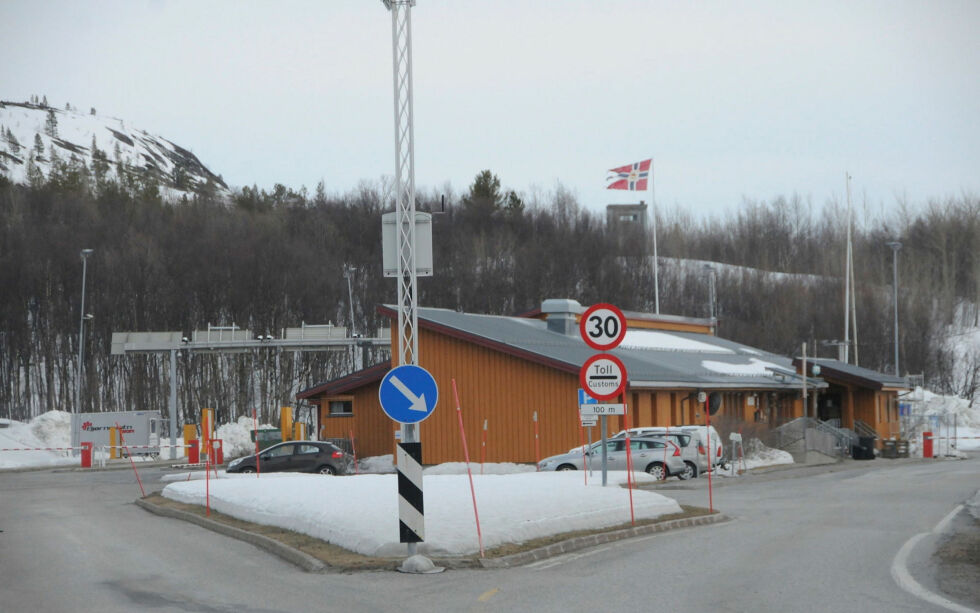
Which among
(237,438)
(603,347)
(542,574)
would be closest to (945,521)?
(603,347)

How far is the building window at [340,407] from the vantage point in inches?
1750

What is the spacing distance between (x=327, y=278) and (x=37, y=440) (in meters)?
37.7

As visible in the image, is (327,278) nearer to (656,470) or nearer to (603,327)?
(656,470)

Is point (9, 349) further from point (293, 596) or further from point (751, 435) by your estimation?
point (293, 596)

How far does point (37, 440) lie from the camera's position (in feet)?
193

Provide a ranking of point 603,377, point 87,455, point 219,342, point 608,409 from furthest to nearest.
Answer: point 219,342 → point 87,455 → point 608,409 → point 603,377

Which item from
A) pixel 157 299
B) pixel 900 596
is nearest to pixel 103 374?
pixel 157 299

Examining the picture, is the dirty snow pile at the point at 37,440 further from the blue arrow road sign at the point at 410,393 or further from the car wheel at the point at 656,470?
the blue arrow road sign at the point at 410,393

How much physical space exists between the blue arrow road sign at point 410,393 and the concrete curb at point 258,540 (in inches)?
78.7

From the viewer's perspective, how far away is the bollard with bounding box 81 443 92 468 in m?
46.8

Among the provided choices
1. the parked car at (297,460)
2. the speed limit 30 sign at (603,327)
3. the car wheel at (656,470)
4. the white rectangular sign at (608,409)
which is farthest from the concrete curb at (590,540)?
the parked car at (297,460)

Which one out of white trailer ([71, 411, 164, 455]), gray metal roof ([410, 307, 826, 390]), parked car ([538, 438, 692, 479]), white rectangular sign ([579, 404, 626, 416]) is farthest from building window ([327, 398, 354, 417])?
white rectangular sign ([579, 404, 626, 416])

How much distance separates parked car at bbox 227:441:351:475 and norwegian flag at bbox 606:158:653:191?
92.0ft

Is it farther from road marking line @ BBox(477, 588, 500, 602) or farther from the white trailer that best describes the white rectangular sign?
the white trailer
